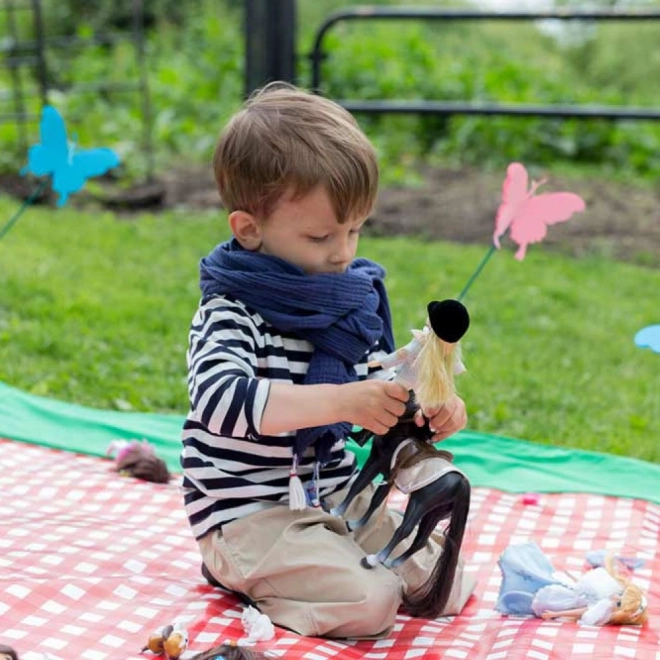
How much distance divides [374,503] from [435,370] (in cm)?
36

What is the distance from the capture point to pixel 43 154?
291 cm

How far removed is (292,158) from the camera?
1.97 metres

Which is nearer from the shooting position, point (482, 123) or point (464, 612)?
point (464, 612)

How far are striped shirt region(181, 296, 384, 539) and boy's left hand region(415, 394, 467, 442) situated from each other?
0.66ft

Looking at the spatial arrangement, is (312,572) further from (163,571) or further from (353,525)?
(163,571)

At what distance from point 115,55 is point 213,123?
2.32 m

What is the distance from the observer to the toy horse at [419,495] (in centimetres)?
195

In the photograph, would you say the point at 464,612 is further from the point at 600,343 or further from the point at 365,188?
the point at 600,343

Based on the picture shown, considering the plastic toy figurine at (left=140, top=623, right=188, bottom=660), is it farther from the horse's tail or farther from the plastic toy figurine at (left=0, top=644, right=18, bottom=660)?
the horse's tail

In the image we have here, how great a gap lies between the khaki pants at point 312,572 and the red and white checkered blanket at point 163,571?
0.14ft

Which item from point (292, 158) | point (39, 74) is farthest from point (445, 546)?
point (39, 74)

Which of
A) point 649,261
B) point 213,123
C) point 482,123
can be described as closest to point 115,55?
point 213,123

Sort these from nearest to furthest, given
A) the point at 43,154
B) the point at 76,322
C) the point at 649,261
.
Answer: the point at 43,154 → the point at 76,322 → the point at 649,261

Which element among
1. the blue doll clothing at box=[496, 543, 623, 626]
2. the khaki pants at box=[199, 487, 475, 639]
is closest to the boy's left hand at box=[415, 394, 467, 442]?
the khaki pants at box=[199, 487, 475, 639]
